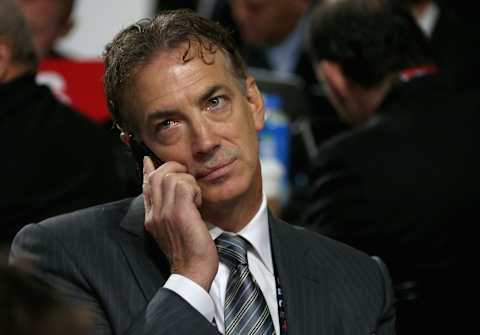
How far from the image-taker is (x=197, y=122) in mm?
2008

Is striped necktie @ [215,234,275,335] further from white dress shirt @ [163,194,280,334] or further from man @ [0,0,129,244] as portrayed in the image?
man @ [0,0,129,244]

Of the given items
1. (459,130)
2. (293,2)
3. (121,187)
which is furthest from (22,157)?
(293,2)

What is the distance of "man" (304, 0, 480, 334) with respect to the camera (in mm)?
2977

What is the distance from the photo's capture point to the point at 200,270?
1879 mm

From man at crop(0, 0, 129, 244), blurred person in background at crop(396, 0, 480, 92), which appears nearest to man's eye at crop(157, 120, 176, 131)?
man at crop(0, 0, 129, 244)

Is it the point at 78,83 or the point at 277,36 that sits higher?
the point at 78,83

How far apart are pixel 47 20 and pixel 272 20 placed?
140cm

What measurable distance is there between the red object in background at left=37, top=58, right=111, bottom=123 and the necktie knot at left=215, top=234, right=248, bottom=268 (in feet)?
5.96

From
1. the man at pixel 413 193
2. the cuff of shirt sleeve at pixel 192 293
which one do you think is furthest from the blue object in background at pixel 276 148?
the cuff of shirt sleeve at pixel 192 293

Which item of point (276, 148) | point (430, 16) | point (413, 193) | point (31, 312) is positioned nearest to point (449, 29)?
point (430, 16)

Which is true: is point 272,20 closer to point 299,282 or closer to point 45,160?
point 45,160

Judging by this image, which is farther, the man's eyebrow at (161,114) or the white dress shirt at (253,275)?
the man's eyebrow at (161,114)

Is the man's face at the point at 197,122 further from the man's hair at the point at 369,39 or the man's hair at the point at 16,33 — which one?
the man's hair at the point at 369,39

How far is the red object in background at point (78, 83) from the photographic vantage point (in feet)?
12.7
